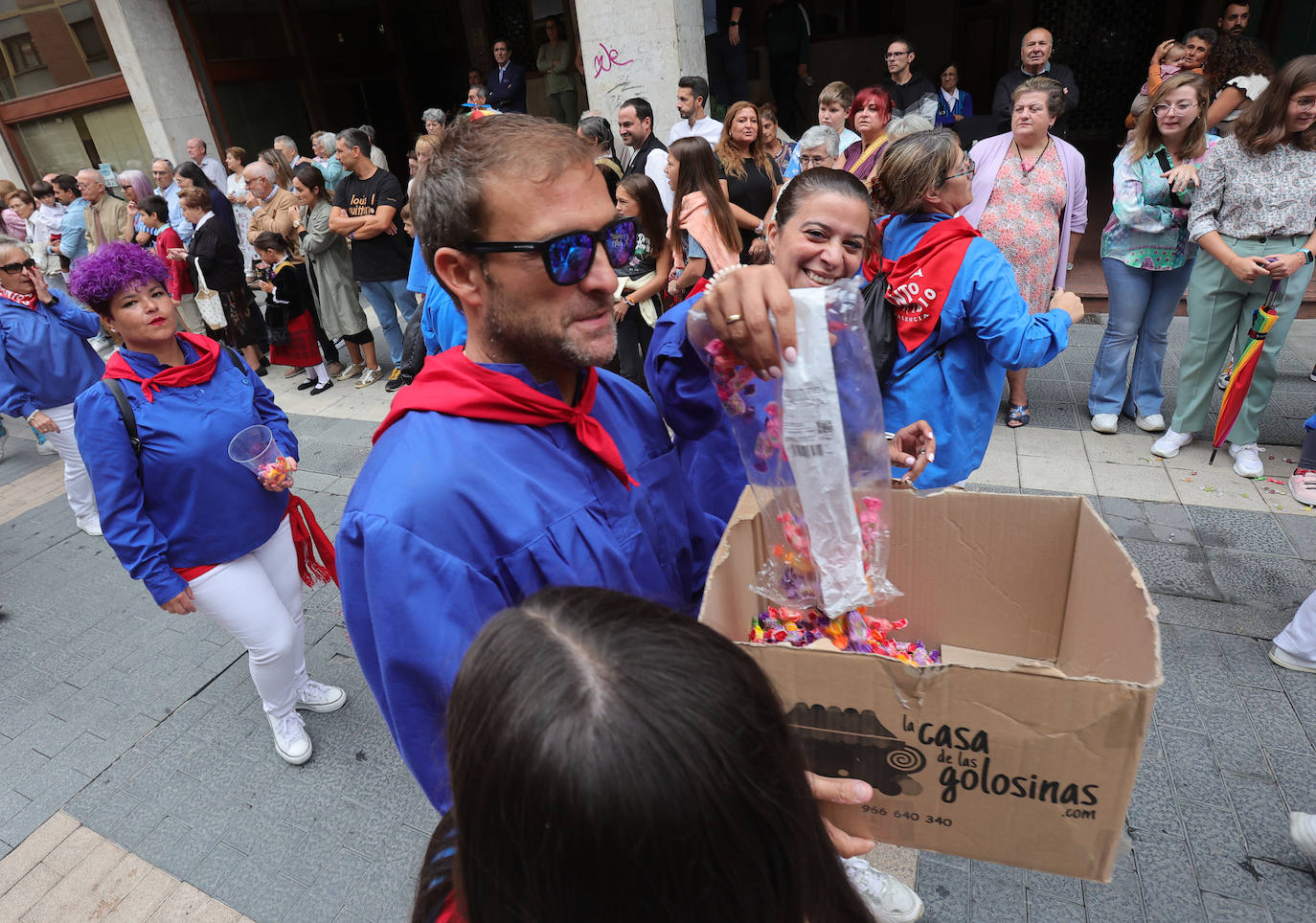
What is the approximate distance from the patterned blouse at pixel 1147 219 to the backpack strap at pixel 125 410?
16.6 feet

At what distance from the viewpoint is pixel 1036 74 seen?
616 centimetres

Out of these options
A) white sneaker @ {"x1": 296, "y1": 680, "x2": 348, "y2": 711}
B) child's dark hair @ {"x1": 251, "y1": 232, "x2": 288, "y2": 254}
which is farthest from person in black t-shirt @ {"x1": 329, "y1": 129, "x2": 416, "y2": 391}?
white sneaker @ {"x1": 296, "y1": 680, "x2": 348, "y2": 711}

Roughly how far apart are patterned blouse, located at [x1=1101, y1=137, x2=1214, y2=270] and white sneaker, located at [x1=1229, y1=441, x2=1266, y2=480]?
1.18 meters

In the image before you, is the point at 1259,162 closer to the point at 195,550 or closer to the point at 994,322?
the point at 994,322

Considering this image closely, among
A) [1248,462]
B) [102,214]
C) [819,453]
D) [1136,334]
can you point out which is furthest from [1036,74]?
[102,214]

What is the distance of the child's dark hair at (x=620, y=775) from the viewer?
731 millimetres

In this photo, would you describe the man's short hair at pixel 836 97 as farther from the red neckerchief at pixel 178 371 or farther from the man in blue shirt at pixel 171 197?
the man in blue shirt at pixel 171 197

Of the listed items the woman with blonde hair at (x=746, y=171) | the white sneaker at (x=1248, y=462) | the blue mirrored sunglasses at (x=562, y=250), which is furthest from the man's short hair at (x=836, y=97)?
the blue mirrored sunglasses at (x=562, y=250)

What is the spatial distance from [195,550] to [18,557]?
371 cm

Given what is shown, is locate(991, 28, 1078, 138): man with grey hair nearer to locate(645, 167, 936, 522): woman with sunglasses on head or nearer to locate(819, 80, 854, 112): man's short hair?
locate(819, 80, 854, 112): man's short hair

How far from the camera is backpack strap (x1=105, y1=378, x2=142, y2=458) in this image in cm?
259

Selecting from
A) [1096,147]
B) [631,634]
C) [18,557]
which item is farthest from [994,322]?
[1096,147]

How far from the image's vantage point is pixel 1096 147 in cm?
1296

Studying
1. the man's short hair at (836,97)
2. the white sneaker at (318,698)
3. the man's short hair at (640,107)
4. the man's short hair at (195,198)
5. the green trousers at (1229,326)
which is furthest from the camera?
the man's short hair at (195,198)
